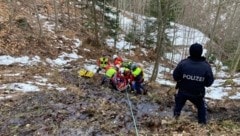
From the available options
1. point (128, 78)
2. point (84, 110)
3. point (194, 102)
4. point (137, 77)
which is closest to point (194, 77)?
point (194, 102)

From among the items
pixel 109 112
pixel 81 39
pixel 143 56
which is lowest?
pixel 143 56

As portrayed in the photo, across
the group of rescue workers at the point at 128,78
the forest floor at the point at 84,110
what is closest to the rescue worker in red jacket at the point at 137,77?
the group of rescue workers at the point at 128,78

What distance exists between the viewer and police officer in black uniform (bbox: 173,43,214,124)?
7828mm

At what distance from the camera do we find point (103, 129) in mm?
7586

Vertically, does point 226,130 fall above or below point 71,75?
above

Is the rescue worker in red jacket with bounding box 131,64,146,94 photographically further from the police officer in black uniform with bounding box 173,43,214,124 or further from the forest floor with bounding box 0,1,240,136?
the police officer in black uniform with bounding box 173,43,214,124

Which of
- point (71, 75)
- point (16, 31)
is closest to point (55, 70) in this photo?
point (71, 75)

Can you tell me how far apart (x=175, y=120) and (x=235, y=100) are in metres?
9.48

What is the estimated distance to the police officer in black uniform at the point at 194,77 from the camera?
7.83 m

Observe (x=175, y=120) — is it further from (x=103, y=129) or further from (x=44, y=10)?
(x=44, y=10)

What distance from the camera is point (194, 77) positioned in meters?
7.94

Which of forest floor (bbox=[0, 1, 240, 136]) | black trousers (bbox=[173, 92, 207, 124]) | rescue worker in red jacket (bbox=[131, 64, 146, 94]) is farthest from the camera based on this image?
rescue worker in red jacket (bbox=[131, 64, 146, 94])

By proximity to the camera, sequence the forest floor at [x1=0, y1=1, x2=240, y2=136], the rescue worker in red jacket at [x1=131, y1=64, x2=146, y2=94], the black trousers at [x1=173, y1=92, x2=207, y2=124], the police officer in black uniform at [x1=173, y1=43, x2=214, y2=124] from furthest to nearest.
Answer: the rescue worker in red jacket at [x1=131, y1=64, x2=146, y2=94] < the black trousers at [x1=173, y1=92, x2=207, y2=124] < the police officer in black uniform at [x1=173, y1=43, x2=214, y2=124] < the forest floor at [x1=0, y1=1, x2=240, y2=136]

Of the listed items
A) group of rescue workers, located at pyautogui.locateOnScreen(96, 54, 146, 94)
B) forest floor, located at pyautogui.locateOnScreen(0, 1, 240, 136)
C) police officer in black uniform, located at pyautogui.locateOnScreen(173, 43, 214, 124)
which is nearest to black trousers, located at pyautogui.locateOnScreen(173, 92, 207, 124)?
police officer in black uniform, located at pyautogui.locateOnScreen(173, 43, 214, 124)
